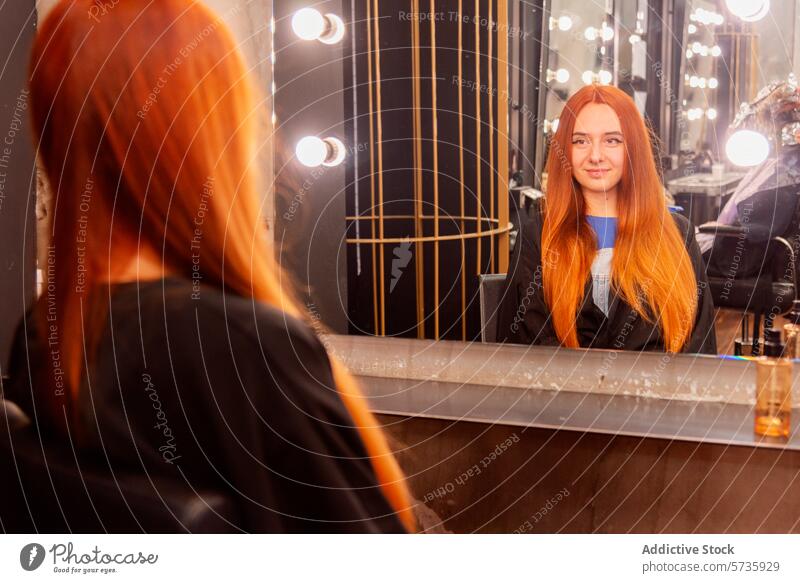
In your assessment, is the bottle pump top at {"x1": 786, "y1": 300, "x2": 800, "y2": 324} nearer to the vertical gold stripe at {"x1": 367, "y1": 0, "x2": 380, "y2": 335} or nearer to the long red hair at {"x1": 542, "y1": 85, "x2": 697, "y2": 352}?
the long red hair at {"x1": 542, "y1": 85, "x2": 697, "y2": 352}

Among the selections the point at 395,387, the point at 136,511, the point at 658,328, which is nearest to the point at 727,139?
the point at 658,328

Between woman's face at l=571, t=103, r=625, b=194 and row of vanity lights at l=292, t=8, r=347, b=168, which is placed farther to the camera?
row of vanity lights at l=292, t=8, r=347, b=168

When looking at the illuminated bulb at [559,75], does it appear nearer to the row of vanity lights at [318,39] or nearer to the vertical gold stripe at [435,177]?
the vertical gold stripe at [435,177]

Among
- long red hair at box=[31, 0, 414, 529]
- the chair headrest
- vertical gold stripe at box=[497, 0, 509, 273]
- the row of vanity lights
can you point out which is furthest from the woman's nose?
the chair headrest

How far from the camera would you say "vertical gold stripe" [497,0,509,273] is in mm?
1036

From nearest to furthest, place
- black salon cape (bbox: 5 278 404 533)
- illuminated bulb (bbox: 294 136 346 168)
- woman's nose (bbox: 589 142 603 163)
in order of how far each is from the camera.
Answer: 1. black salon cape (bbox: 5 278 404 533)
2. woman's nose (bbox: 589 142 603 163)
3. illuminated bulb (bbox: 294 136 346 168)

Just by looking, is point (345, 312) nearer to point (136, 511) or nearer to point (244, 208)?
point (244, 208)

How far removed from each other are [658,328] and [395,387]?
350 millimetres

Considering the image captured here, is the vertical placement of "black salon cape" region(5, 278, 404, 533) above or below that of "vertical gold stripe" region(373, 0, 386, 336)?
below

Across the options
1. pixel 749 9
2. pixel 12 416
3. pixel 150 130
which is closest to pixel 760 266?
pixel 749 9

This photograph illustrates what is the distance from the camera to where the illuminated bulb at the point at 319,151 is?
1.14 meters

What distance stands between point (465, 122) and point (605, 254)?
0.78 ft

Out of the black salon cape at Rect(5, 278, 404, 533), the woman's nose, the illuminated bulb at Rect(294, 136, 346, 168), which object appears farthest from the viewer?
the illuminated bulb at Rect(294, 136, 346, 168)

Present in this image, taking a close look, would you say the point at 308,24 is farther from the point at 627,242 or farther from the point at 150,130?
the point at 627,242
